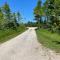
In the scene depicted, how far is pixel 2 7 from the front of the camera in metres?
109

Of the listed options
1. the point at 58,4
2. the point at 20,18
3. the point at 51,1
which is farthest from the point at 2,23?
the point at 20,18

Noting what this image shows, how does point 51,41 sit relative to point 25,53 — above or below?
below

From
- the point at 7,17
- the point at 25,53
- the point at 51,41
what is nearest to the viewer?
the point at 25,53

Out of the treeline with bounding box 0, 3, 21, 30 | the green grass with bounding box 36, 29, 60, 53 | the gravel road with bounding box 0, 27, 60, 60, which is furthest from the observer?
the treeline with bounding box 0, 3, 21, 30

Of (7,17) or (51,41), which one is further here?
(7,17)

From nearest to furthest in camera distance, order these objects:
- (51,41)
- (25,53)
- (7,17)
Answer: (25,53)
(51,41)
(7,17)

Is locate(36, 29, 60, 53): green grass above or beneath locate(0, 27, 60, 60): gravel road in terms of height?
beneath

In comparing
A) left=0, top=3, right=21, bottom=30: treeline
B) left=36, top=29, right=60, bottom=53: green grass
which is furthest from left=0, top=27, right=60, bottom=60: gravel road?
left=0, top=3, right=21, bottom=30: treeline

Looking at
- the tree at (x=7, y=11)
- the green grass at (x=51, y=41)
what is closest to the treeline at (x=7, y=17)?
the tree at (x=7, y=11)

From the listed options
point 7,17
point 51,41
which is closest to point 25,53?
point 51,41

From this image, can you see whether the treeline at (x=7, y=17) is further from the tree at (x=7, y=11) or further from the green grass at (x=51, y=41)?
the green grass at (x=51, y=41)

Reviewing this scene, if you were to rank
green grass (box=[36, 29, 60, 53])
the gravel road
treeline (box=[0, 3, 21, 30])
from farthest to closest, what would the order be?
treeline (box=[0, 3, 21, 30]) < green grass (box=[36, 29, 60, 53]) < the gravel road

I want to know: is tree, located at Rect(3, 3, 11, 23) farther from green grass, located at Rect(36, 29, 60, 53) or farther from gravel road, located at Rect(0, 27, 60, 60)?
gravel road, located at Rect(0, 27, 60, 60)

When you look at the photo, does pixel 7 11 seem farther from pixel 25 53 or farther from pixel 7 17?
pixel 25 53
